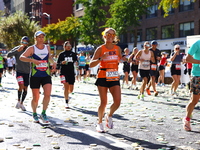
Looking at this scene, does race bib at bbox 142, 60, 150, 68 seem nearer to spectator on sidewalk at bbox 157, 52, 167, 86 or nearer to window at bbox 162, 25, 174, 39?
spectator on sidewalk at bbox 157, 52, 167, 86

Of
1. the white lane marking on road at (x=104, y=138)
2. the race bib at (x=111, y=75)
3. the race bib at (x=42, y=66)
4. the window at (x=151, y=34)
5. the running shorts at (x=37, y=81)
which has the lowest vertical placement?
the white lane marking on road at (x=104, y=138)

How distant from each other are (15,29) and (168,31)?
30.5 m

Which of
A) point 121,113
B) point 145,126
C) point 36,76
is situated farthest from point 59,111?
point 145,126

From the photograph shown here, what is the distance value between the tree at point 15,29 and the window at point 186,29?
3069 centimetres

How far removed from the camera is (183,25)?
145 ft

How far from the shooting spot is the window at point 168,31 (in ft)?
152

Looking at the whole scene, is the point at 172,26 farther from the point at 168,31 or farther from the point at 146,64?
the point at 146,64

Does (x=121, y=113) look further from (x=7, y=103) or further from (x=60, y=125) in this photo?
(x=7, y=103)

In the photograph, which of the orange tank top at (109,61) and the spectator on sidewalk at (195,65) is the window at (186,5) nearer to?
the spectator on sidewalk at (195,65)

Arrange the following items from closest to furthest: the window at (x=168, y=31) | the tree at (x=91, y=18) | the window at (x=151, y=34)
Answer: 1. the tree at (x=91, y=18)
2. the window at (x=168, y=31)
3. the window at (x=151, y=34)

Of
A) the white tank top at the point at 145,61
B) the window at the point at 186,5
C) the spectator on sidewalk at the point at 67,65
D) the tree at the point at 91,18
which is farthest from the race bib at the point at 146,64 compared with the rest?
the window at the point at 186,5

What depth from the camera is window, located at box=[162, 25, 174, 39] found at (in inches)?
1819

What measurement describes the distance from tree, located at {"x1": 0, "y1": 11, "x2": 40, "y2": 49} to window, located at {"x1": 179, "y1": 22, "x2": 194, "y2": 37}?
3069cm

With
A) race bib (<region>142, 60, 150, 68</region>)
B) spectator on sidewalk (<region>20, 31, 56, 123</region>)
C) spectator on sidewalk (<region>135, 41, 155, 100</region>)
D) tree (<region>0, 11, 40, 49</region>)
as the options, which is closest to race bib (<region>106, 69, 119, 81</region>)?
spectator on sidewalk (<region>20, 31, 56, 123</region>)
